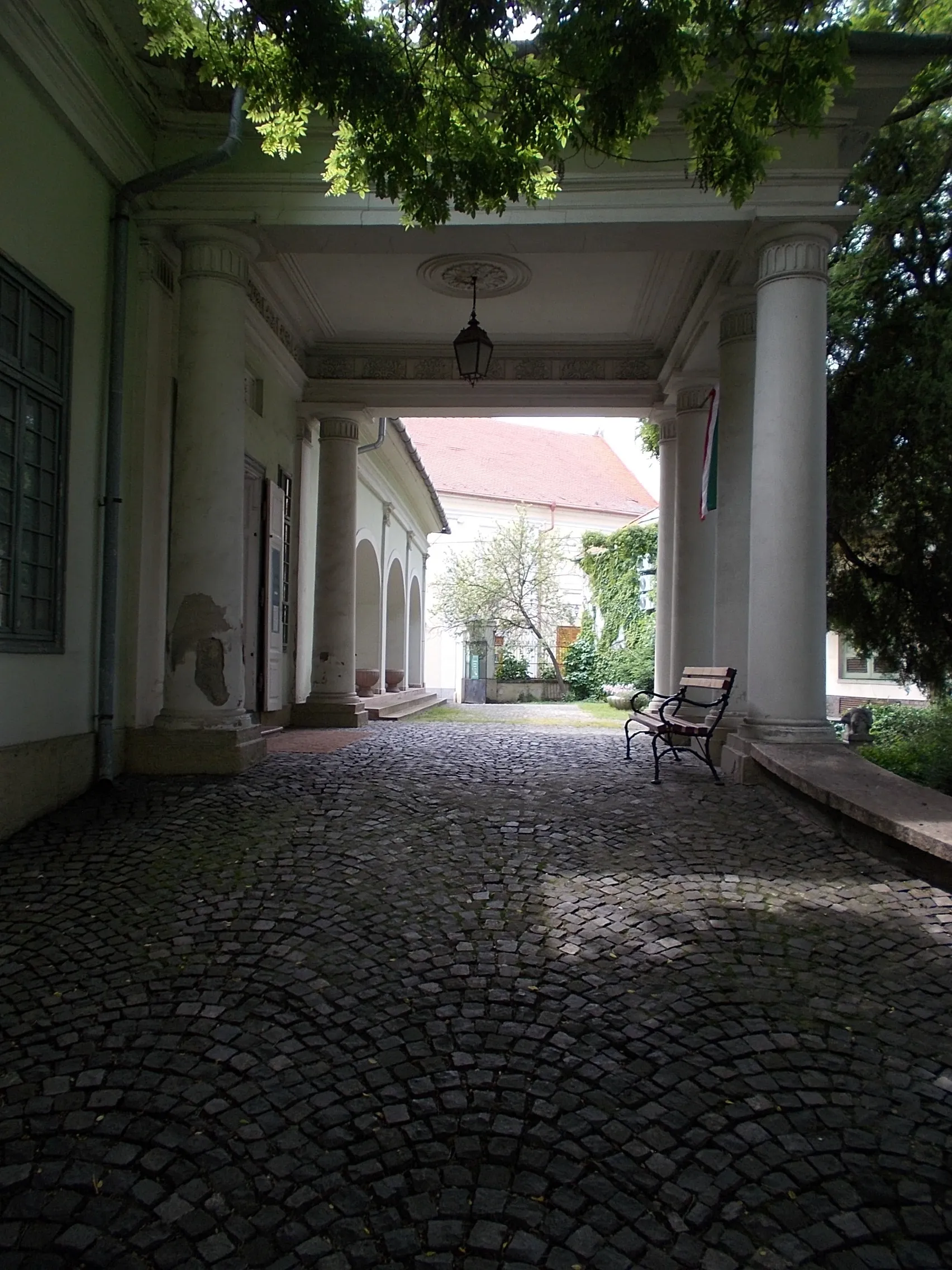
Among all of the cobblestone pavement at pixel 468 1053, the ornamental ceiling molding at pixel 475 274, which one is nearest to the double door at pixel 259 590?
the ornamental ceiling molding at pixel 475 274

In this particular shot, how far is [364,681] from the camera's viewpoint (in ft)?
48.3

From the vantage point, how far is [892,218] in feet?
31.2

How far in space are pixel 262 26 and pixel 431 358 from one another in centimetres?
746

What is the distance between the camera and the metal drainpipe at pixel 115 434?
20.3 ft

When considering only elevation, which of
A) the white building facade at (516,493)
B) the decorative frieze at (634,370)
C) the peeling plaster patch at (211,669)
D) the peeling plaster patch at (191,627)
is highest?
the white building facade at (516,493)

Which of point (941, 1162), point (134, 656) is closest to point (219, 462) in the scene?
point (134, 656)

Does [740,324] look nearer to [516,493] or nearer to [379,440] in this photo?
[379,440]

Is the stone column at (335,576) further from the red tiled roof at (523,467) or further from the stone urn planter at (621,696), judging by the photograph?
the red tiled roof at (523,467)

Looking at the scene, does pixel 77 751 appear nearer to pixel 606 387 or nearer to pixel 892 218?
pixel 606 387

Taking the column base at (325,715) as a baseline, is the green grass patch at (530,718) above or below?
below

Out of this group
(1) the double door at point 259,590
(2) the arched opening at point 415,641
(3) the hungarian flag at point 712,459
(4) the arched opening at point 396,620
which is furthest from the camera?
(2) the arched opening at point 415,641

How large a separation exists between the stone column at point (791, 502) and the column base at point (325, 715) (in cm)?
585

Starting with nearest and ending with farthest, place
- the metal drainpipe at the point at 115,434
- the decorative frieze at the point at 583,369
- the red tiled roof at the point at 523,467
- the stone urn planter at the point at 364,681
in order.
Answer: the metal drainpipe at the point at 115,434
the decorative frieze at the point at 583,369
the stone urn planter at the point at 364,681
the red tiled roof at the point at 523,467

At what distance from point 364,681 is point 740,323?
874 centimetres
